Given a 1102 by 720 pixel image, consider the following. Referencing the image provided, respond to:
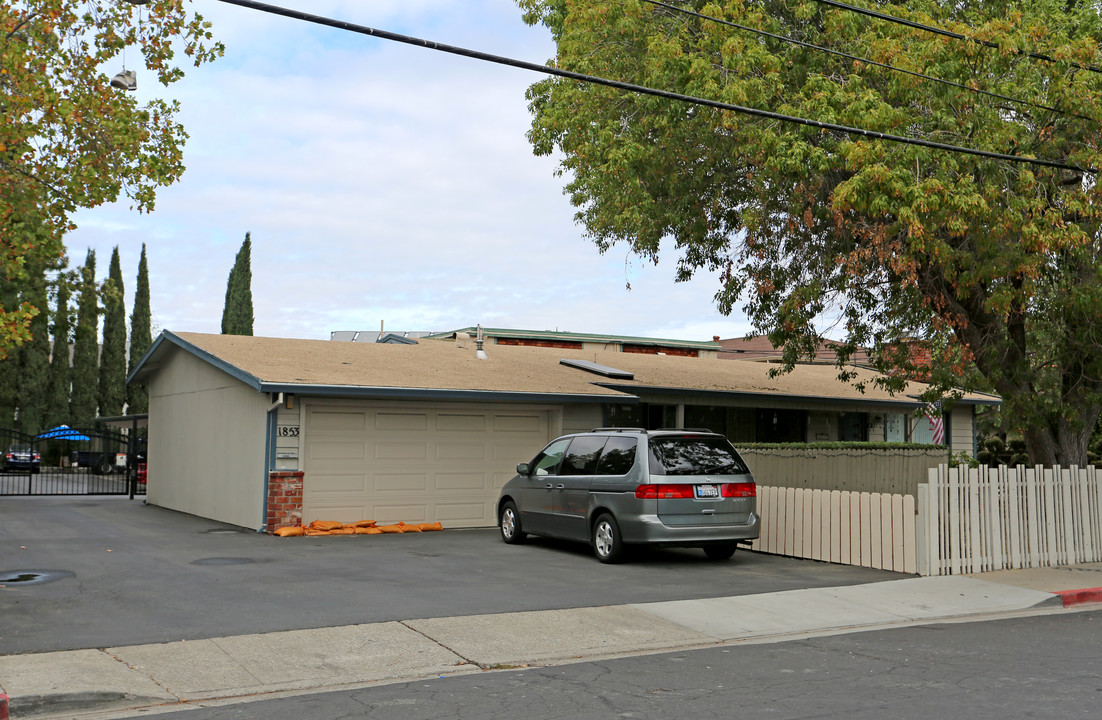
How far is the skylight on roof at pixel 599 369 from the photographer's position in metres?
21.0

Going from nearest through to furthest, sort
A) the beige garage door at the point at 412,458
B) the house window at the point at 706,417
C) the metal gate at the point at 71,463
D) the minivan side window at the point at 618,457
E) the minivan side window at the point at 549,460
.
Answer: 1. the minivan side window at the point at 618,457
2. the minivan side window at the point at 549,460
3. the beige garage door at the point at 412,458
4. the house window at the point at 706,417
5. the metal gate at the point at 71,463

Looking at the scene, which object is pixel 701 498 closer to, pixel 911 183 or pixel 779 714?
pixel 911 183

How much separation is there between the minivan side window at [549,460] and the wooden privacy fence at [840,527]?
3074 mm

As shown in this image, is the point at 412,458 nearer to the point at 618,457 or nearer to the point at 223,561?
the point at 223,561

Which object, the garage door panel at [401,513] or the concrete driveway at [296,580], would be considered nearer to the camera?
the concrete driveway at [296,580]

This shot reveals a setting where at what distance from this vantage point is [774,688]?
7125 millimetres

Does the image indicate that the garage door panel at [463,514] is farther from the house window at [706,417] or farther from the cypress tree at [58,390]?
the cypress tree at [58,390]

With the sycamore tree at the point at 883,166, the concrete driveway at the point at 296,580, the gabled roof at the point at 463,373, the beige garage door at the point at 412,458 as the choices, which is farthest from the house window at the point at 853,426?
the concrete driveway at the point at 296,580

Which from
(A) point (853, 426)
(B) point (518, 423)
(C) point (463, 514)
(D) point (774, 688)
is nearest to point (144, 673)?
(D) point (774, 688)

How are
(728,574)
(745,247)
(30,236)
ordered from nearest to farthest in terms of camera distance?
(728,574)
(30,236)
(745,247)

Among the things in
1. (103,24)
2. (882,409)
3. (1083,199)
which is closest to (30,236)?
(103,24)

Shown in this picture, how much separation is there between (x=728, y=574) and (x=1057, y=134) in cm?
809

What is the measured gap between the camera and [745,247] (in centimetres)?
1800

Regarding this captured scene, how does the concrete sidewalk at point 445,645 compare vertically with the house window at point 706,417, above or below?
below
